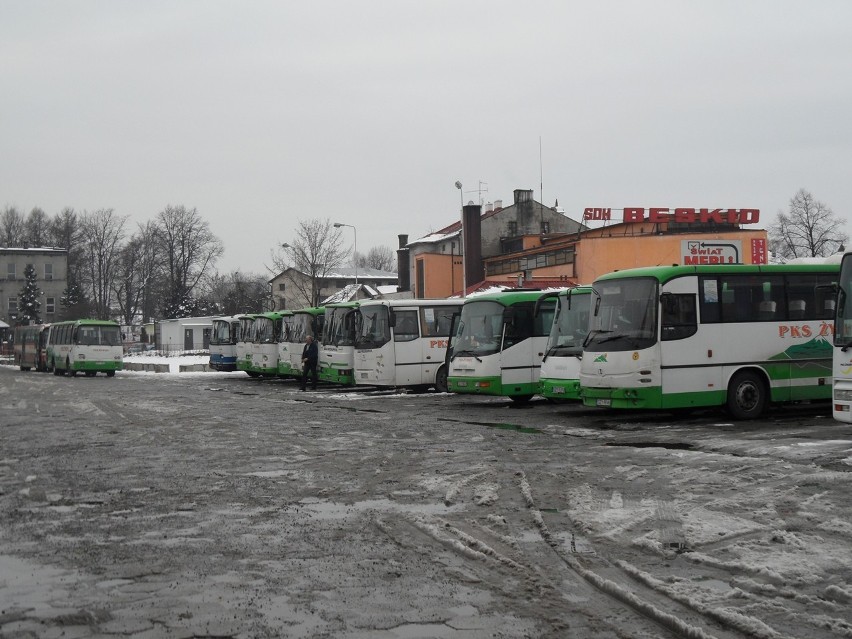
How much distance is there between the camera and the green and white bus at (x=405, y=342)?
95.1 feet

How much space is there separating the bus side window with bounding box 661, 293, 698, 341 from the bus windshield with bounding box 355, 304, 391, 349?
1205 cm

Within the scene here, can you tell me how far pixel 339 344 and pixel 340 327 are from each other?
1.83 ft

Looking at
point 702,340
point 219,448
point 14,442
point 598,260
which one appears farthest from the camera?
point 598,260

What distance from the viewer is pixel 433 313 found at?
95.9ft

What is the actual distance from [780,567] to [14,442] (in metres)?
13.4

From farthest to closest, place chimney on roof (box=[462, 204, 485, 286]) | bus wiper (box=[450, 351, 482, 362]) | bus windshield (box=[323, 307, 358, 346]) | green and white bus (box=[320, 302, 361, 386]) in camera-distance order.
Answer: chimney on roof (box=[462, 204, 485, 286]), green and white bus (box=[320, 302, 361, 386]), bus windshield (box=[323, 307, 358, 346]), bus wiper (box=[450, 351, 482, 362])

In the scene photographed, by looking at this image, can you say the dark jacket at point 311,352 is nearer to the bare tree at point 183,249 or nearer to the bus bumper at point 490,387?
the bus bumper at point 490,387

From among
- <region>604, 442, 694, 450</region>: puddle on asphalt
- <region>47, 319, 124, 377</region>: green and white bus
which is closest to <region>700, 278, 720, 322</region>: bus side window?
<region>604, 442, 694, 450</region>: puddle on asphalt

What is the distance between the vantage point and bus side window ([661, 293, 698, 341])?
59.8ft

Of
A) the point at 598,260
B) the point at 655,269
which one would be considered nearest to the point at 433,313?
the point at 655,269

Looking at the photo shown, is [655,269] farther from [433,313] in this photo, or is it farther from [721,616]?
[721,616]

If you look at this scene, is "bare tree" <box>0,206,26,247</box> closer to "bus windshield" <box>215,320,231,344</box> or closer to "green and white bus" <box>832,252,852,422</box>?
"bus windshield" <box>215,320,231,344</box>

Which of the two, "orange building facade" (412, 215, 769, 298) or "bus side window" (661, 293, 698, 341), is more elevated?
"orange building facade" (412, 215, 769, 298)

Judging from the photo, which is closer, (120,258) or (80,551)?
(80,551)
